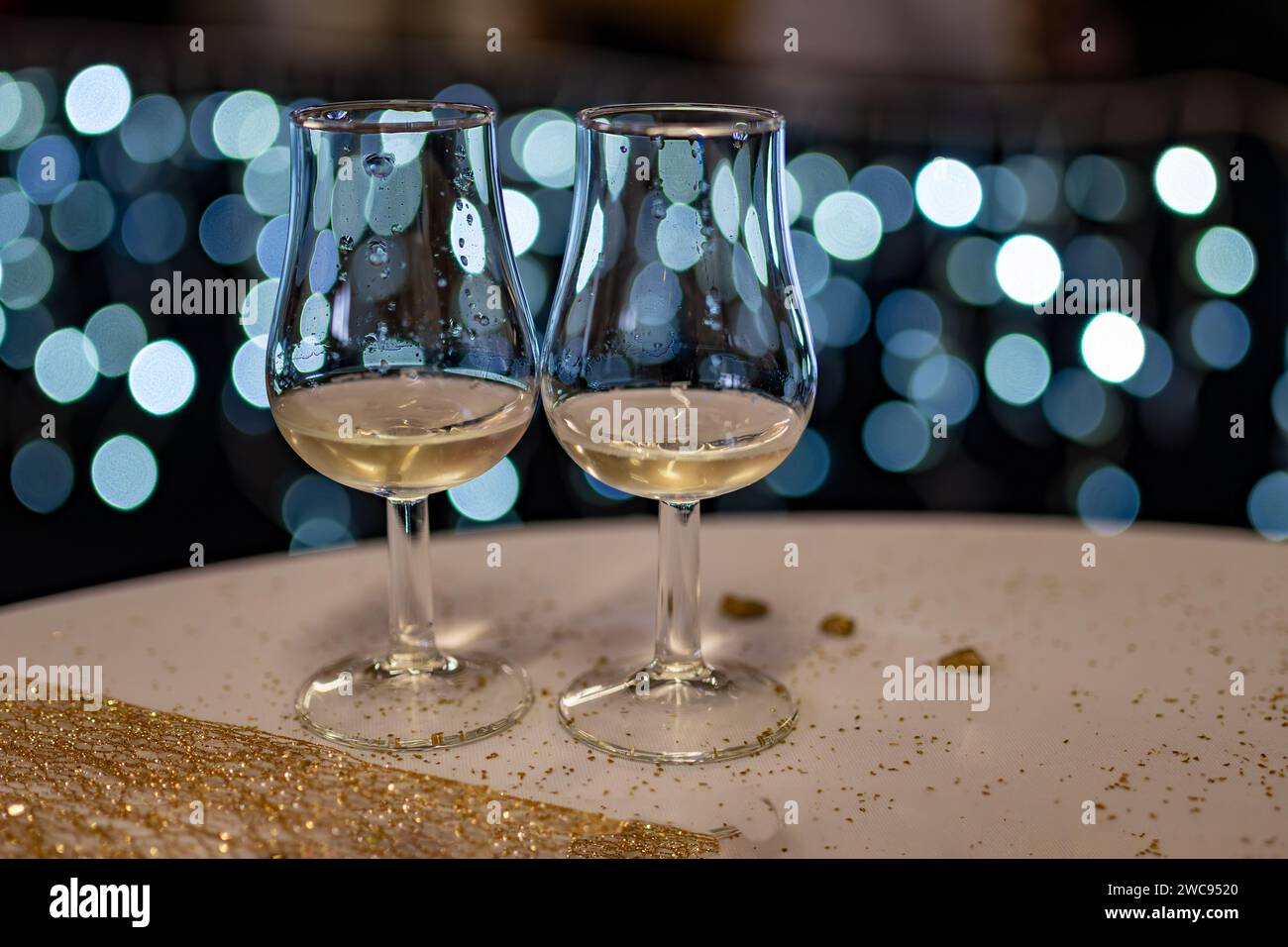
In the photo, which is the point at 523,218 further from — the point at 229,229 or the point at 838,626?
the point at 838,626

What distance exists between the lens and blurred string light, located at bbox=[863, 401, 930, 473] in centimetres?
263

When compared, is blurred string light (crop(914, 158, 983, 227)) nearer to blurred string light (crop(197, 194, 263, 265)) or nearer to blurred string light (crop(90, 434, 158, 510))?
blurred string light (crop(197, 194, 263, 265))

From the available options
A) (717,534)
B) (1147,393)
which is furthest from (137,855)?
(1147,393)

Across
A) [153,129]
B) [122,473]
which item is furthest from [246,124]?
[122,473]

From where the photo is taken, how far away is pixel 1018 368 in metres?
2.55

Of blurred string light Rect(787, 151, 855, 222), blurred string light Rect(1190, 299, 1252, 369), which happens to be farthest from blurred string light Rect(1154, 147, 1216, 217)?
blurred string light Rect(787, 151, 855, 222)

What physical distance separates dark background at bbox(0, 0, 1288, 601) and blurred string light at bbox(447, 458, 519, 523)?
0.03 m

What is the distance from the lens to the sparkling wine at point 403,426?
839mm

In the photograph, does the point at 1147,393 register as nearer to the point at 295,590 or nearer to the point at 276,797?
the point at 295,590

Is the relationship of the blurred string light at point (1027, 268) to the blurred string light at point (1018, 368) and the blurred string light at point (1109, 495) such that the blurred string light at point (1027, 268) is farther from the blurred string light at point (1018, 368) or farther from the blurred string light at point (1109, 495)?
the blurred string light at point (1109, 495)

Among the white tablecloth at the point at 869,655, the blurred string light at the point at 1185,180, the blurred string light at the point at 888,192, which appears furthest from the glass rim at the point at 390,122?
the blurred string light at the point at 1185,180

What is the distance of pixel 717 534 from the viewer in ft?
3.98

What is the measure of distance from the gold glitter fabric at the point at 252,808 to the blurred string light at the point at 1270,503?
197 cm

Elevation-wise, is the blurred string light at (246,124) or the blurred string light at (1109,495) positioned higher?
the blurred string light at (246,124)
